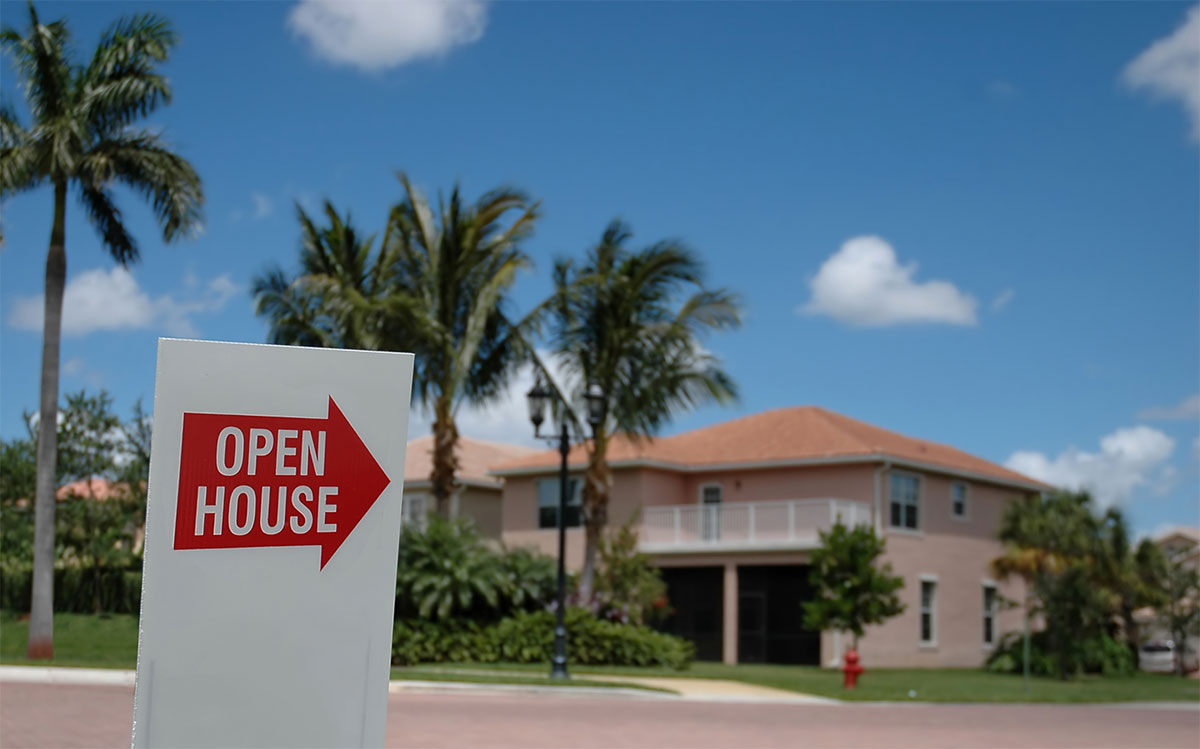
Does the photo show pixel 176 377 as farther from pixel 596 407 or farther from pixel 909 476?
pixel 909 476

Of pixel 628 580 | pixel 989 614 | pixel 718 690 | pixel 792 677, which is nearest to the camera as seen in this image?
pixel 718 690

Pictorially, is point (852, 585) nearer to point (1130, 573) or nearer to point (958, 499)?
point (958, 499)

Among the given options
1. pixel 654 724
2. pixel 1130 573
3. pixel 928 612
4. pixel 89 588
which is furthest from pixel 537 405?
pixel 1130 573

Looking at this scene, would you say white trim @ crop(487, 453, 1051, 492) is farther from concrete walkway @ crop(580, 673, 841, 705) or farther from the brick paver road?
the brick paver road

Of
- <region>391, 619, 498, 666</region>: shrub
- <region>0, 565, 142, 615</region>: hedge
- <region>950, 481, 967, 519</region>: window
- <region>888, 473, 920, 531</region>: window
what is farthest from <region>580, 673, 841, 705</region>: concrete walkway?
<region>950, 481, 967, 519</region>: window

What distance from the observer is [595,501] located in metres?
31.0

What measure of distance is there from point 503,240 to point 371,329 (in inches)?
142

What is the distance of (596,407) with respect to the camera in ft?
75.7

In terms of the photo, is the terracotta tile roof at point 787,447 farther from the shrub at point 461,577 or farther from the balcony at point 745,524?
the shrub at point 461,577

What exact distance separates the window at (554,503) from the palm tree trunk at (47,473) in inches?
786

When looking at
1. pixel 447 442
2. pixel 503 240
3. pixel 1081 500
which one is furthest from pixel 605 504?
pixel 1081 500

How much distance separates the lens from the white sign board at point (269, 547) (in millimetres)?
4176

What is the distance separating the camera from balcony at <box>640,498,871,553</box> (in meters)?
34.2

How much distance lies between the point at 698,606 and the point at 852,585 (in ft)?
31.8
